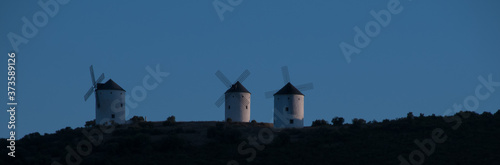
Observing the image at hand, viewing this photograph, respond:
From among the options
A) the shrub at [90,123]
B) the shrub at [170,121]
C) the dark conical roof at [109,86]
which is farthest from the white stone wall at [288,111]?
the shrub at [90,123]

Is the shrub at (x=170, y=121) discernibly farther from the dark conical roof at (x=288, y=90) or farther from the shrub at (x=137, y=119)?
the dark conical roof at (x=288, y=90)

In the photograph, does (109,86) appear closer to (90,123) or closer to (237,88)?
(90,123)

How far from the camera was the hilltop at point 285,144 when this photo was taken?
46000 mm

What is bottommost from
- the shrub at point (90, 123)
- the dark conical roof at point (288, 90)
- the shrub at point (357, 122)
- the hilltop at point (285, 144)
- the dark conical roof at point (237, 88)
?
the hilltop at point (285, 144)

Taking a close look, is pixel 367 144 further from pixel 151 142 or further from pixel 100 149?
pixel 100 149

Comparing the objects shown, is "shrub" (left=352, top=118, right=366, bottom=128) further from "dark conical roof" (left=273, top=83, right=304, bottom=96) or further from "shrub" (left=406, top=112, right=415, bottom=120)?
"dark conical roof" (left=273, top=83, right=304, bottom=96)

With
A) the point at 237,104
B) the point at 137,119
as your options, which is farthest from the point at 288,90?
the point at 137,119

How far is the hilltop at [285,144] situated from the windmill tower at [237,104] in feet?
11.3

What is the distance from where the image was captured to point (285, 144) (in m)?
50.2

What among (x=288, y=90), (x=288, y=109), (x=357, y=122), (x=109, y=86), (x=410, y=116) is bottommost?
(x=357, y=122)

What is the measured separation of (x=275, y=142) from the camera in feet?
164

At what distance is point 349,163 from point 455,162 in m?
6.15

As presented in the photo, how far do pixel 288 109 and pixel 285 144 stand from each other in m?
10.2

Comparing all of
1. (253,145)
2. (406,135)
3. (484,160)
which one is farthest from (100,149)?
(484,160)
